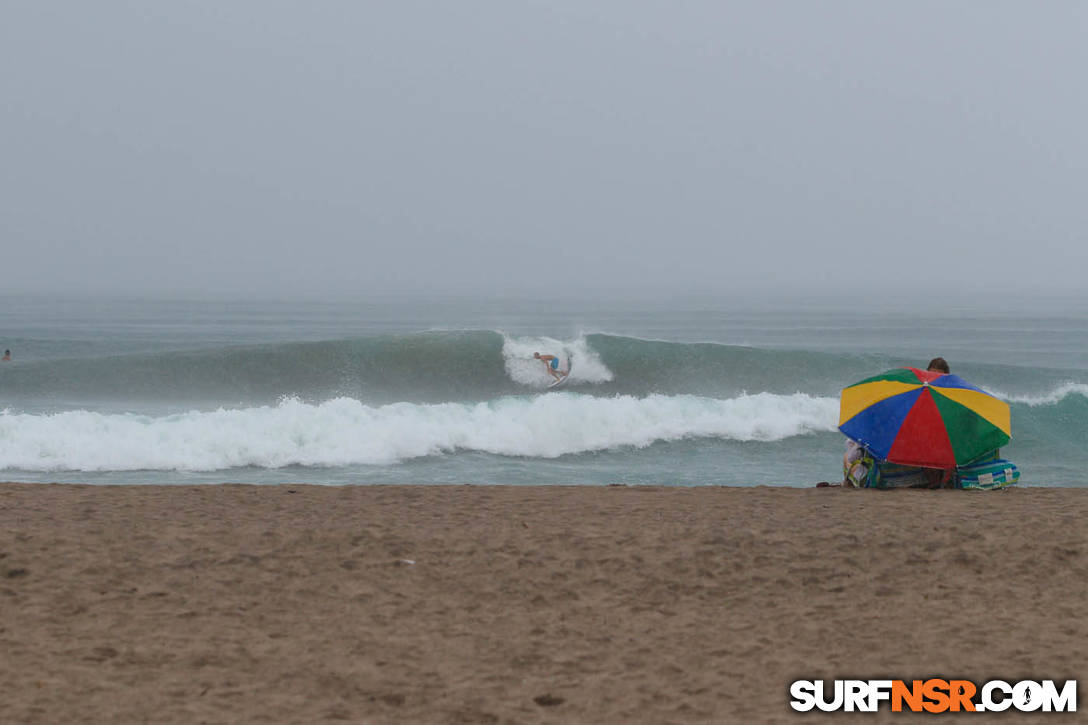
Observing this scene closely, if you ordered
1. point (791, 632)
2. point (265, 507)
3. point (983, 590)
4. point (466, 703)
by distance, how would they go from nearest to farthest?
1. point (466, 703)
2. point (791, 632)
3. point (983, 590)
4. point (265, 507)

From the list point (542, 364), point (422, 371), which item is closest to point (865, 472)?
point (542, 364)

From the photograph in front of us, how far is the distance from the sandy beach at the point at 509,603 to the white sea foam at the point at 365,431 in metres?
5.95

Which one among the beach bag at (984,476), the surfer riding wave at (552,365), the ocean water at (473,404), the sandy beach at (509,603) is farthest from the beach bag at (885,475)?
the surfer riding wave at (552,365)

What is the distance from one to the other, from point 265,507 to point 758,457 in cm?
932

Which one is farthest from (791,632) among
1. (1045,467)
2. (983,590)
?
(1045,467)

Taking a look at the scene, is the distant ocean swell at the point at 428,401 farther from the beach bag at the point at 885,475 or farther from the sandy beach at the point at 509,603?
the beach bag at the point at 885,475

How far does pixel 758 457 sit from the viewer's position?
572 inches

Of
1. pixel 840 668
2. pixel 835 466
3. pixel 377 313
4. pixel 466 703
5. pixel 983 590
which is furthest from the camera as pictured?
pixel 377 313

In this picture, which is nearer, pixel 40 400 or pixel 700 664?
pixel 700 664

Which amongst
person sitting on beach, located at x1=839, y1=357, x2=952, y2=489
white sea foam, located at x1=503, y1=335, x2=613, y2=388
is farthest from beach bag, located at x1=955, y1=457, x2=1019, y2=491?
white sea foam, located at x1=503, y1=335, x2=613, y2=388

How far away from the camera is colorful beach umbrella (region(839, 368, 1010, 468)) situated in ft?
23.7

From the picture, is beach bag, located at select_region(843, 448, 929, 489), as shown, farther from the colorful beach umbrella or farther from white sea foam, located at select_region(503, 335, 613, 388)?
white sea foam, located at select_region(503, 335, 613, 388)

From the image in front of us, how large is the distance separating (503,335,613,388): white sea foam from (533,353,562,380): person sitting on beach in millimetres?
95

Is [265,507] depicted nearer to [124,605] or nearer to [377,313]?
[124,605]
